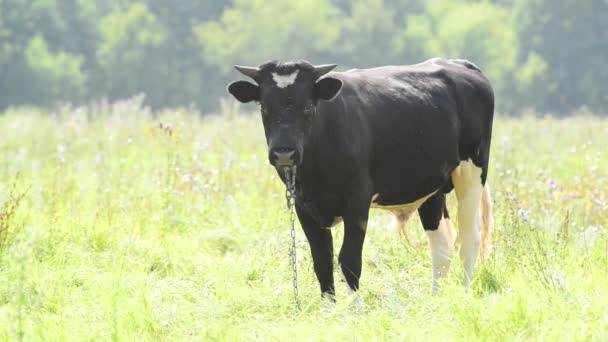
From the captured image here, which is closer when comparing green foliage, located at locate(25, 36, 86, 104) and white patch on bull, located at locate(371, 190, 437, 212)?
white patch on bull, located at locate(371, 190, 437, 212)

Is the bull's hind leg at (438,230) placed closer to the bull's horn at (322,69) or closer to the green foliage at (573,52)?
the bull's horn at (322,69)

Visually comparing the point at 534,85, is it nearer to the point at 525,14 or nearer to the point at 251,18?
the point at 525,14

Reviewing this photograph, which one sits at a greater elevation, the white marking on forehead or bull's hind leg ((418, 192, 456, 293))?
the white marking on forehead

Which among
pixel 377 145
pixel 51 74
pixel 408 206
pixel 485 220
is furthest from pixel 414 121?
Answer: pixel 51 74

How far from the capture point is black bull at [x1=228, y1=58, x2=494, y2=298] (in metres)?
5.99

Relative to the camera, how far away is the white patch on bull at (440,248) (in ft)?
23.6

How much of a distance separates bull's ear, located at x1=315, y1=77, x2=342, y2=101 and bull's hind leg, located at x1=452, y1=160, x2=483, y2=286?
170 cm

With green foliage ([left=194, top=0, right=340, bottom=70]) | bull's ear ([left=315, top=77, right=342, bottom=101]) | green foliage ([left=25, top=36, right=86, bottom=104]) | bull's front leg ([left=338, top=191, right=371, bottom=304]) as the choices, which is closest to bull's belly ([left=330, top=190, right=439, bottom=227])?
bull's front leg ([left=338, top=191, right=371, bottom=304])

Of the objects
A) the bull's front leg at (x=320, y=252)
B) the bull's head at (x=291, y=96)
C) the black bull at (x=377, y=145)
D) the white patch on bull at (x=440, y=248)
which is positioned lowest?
the white patch on bull at (x=440, y=248)

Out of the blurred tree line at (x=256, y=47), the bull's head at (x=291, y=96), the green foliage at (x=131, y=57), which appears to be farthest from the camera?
the green foliage at (x=131, y=57)

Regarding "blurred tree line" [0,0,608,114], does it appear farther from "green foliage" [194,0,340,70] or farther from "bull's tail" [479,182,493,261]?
"bull's tail" [479,182,493,261]

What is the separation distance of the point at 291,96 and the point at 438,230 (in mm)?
1982

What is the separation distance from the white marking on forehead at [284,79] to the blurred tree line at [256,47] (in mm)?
46363

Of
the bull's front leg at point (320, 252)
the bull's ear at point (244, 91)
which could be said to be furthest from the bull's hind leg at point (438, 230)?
the bull's ear at point (244, 91)
